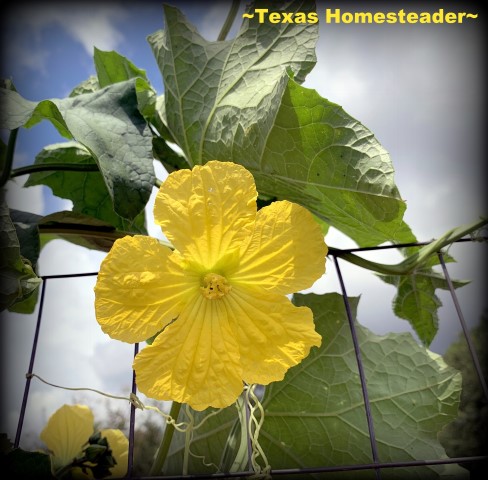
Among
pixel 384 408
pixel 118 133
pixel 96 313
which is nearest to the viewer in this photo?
pixel 96 313

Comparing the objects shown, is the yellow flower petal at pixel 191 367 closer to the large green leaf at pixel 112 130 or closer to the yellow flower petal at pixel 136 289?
the yellow flower petal at pixel 136 289

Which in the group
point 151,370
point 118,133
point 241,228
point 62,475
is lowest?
point 62,475

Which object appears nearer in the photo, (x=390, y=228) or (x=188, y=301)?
(x=188, y=301)

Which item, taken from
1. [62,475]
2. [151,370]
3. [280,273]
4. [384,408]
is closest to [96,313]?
[151,370]

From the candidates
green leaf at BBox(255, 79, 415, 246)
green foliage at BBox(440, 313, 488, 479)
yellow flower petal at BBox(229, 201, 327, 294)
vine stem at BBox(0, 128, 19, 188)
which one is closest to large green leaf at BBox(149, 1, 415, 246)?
green leaf at BBox(255, 79, 415, 246)

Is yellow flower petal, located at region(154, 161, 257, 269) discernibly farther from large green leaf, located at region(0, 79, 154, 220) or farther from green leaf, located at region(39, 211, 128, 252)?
green leaf, located at region(39, 211, 128, 252)

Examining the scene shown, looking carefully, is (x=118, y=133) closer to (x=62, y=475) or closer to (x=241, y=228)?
(x=241, y=228)
